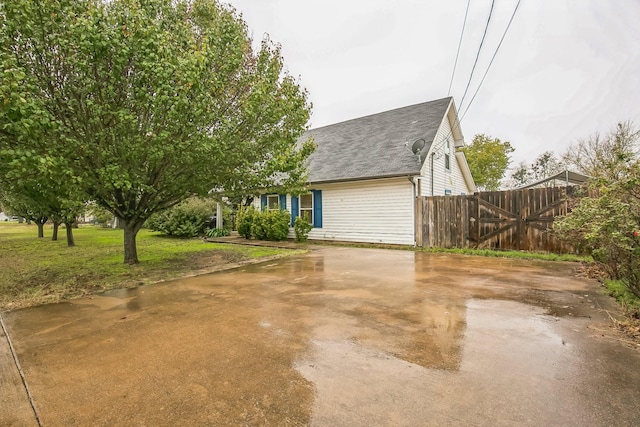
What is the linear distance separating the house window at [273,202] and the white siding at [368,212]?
7.68 feet

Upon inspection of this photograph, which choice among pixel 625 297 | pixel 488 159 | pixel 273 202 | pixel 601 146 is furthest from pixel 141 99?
pixel 488 159

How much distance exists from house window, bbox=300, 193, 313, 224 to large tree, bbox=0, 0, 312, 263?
611cm

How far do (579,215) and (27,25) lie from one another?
382 inches

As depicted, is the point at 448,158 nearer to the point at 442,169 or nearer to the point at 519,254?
the point at 442,169

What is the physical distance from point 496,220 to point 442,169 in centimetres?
441

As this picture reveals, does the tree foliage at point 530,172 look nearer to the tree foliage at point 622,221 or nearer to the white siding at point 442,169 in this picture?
the white siding at point 442,169

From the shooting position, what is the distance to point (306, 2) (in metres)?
10.9

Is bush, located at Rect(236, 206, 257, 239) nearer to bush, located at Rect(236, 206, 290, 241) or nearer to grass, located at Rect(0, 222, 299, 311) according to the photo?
bush, located at Rect(236, 206, 290, 241)

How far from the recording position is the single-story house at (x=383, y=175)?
11430mm

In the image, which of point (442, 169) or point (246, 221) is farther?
point (246, 221)

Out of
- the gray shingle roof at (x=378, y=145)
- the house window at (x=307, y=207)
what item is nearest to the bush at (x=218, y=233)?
the house window at (x=307, y=207)

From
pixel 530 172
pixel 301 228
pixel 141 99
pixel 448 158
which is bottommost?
pixel 301 228

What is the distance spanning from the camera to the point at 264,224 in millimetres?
13398

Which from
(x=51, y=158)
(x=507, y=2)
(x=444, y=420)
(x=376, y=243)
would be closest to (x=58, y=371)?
(x=444, y=420)
